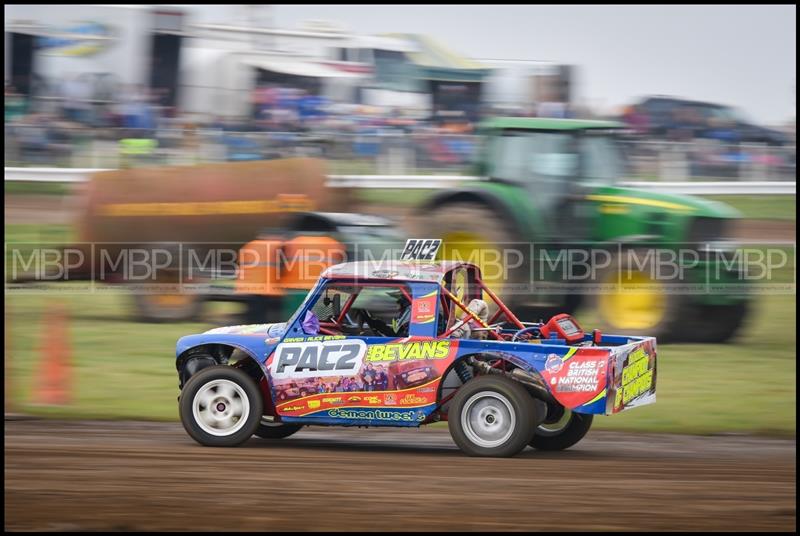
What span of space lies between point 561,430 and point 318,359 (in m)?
1.96

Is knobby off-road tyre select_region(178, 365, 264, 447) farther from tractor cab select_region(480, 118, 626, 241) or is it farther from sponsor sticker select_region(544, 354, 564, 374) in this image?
tractor cab select_region(480, 118, 626, 241)

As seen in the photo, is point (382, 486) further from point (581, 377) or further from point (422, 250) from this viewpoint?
point (422, 250)

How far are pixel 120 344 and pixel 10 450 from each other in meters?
4.89

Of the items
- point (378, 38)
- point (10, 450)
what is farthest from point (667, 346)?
point (378, 38)

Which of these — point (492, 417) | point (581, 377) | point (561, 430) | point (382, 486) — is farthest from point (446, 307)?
point (382, 486)

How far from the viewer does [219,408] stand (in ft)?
26.2

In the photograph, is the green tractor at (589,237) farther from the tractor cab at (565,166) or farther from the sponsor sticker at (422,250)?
the sponsor sticker at (422,250)

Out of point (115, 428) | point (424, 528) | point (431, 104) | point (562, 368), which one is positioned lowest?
point (115, 428)

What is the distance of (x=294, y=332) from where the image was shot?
26.1ft

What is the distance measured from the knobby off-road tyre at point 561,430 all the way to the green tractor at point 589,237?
4.45m

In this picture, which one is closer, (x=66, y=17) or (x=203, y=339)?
(x=203, y=339)

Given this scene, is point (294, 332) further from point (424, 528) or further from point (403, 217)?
point (403, 217)

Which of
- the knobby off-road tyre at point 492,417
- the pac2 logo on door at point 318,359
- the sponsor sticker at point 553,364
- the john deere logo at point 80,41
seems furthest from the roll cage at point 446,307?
the john deere logo at point 80,41

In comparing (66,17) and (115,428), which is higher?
(66,17)
